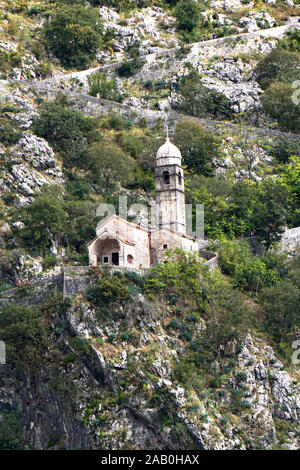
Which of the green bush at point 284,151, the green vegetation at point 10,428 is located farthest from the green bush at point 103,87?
the green vegetation at point 10,428

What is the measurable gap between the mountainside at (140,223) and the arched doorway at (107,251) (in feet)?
10.6

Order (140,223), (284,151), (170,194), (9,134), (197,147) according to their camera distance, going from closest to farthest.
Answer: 1. (170,194)
2. (140,223)
3. (9,134)
4. (197,147)
5. (284,151)

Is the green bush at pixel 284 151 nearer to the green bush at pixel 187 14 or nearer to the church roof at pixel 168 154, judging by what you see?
the church roof at pixel 168 154

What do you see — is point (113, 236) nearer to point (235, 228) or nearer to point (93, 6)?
point (235, 228)

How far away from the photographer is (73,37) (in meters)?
96.8

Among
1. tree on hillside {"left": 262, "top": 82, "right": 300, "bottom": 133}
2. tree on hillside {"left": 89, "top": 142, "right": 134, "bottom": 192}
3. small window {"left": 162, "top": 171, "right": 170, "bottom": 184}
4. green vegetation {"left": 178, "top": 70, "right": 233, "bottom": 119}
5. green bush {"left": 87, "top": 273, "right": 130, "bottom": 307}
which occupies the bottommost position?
green bush {"left": 87, "top": 273, "right": 130, "bottom": 307}

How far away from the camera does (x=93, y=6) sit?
10588cm

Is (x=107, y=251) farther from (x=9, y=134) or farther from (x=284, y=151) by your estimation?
(x=284, y=151)

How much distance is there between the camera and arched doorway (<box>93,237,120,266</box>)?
62062mm

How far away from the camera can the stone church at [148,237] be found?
→ 6188cm

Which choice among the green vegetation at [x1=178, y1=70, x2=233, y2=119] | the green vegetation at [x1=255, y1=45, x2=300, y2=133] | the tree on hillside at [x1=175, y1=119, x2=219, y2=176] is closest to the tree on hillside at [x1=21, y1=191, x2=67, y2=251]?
the tree on hillside at [x1=175, y1=119, x2=219, y2=176]

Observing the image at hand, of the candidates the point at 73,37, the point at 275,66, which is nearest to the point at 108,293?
the point at 275,66

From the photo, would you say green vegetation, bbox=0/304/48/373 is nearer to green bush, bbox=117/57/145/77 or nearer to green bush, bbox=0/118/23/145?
green bush, bbox=0/118/23/145

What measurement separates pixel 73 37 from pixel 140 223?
1266 inches
